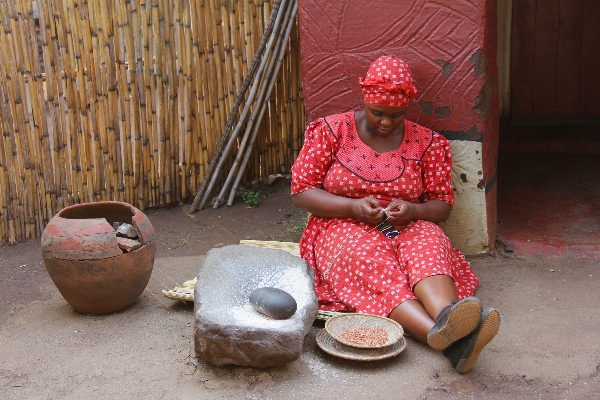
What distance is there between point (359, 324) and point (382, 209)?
0.58m

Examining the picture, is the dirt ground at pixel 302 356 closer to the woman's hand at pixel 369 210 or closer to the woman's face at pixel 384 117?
the woman's hand at pixel 369 210

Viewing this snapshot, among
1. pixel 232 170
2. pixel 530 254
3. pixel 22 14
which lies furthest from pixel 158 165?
pixel 530 254

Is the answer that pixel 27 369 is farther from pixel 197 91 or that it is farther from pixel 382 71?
pixel 197 91

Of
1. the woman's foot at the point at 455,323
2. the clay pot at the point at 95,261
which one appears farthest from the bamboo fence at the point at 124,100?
the woman's foot at the point at 455,323

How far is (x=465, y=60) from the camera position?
3645 millimetres

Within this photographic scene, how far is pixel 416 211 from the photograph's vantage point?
338 centimetres

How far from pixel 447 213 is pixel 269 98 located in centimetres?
224

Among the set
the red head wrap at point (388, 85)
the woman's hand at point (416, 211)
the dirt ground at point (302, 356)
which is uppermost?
the red head wrap at point (388, 85)

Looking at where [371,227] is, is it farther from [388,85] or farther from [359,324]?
[388,85]

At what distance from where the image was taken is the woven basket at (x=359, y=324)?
291cm

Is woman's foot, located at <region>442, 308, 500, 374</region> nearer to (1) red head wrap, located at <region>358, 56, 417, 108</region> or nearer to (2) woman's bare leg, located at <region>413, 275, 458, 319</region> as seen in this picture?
(2) woman's bare leg, located at <region>413, 275, 458, 319</region>

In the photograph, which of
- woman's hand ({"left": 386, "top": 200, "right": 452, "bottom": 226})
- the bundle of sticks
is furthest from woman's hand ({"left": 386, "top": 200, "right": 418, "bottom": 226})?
the bundle of sticks

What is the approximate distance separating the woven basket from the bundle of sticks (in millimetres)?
2402

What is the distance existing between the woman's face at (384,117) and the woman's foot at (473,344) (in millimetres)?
1122
